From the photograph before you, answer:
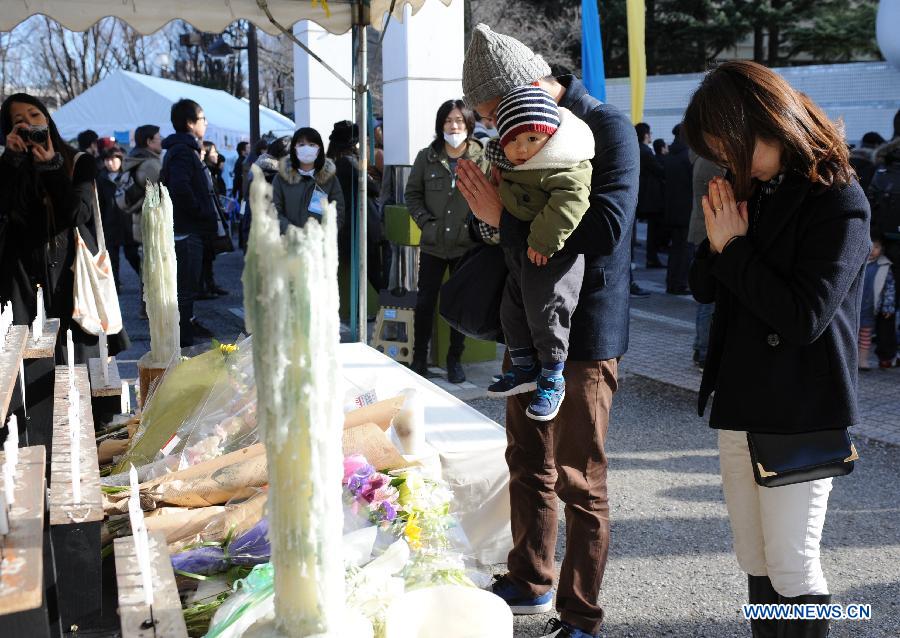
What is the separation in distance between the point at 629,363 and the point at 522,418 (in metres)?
4.32

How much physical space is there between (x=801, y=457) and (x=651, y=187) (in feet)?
30.8

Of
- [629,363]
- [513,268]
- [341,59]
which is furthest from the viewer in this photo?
[341,59]

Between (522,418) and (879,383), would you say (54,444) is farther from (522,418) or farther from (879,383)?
(879,383)

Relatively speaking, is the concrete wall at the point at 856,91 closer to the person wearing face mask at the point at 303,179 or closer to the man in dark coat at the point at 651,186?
the man in dark coat at the point at 651,186

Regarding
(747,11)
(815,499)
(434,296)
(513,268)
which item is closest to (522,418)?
(513,268)

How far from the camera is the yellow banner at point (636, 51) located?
779 cm

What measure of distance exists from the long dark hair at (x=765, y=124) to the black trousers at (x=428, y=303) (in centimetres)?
405

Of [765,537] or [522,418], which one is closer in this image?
[765,537]

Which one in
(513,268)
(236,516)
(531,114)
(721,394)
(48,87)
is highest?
(48,87)

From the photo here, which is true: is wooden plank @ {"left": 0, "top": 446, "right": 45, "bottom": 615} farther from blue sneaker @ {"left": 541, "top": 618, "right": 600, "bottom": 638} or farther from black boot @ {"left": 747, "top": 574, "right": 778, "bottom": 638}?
black boot @ {"left": 747, "top": 574, "right": 778, "bottom": 638}

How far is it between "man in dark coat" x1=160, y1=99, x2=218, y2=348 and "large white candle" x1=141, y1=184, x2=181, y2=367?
10.6 feet

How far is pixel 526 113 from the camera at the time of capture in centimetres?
249

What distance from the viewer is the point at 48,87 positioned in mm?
38562

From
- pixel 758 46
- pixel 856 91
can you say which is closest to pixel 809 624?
pixel 856 91
